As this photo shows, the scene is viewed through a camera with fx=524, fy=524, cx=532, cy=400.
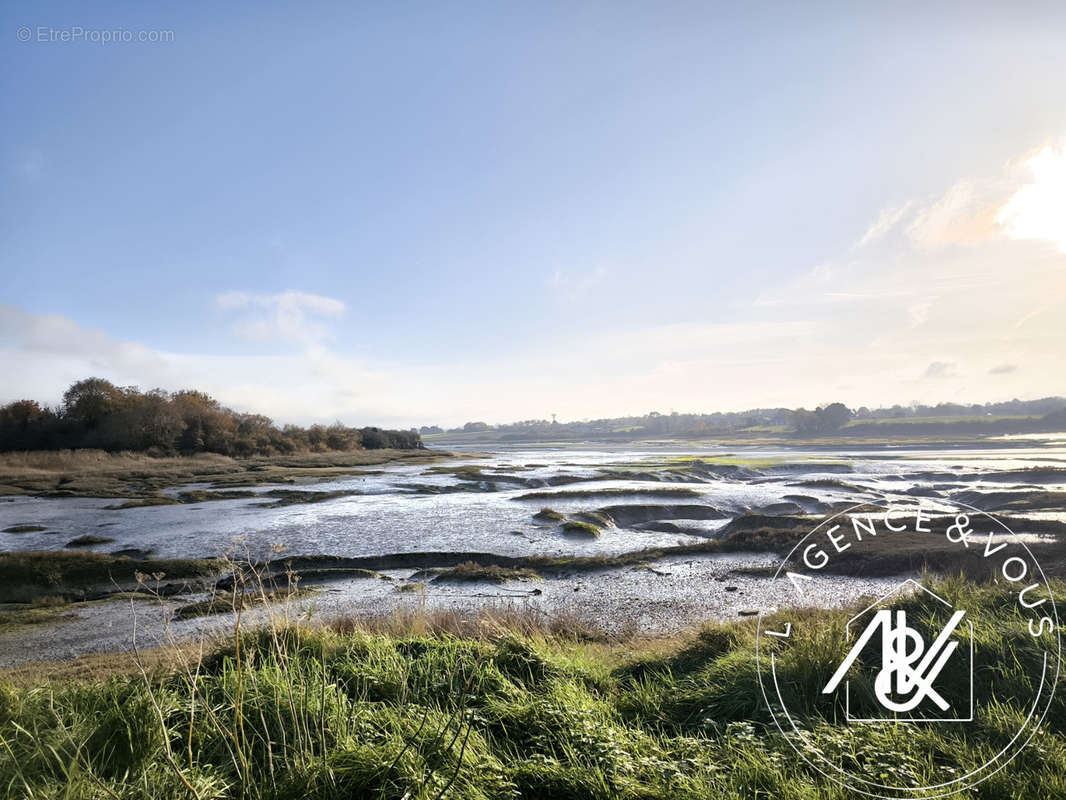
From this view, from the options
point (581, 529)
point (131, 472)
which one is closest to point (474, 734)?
point (581, 529)

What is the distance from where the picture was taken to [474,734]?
5.07 m

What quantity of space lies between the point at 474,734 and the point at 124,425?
74.2m

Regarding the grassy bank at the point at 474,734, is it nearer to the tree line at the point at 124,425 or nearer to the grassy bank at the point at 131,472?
the grassy bank at the point at 131,472

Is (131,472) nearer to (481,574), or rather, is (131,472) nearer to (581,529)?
(581,529)

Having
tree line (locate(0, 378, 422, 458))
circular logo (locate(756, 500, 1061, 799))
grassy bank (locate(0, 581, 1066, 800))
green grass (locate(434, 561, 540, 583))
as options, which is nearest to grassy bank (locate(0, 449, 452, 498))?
tree line (locate(0, 378, 422, 458))

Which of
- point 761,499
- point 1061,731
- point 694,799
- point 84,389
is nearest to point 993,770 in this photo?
point 1061,731

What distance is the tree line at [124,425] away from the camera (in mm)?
60031

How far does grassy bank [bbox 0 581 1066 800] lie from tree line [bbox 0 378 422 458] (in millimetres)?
68748

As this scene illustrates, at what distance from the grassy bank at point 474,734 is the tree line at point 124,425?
6875 centimetres

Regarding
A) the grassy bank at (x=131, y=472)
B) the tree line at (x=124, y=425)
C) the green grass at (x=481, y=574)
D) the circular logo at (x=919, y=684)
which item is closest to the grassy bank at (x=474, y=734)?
the circular logo at (x=919, y=684)

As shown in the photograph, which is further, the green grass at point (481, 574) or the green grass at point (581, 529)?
the green grass at point (581, 529)

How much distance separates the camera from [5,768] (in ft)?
13.4

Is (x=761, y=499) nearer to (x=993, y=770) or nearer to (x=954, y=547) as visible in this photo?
(x=954, y=547)

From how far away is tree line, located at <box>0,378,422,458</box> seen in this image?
197 feet
